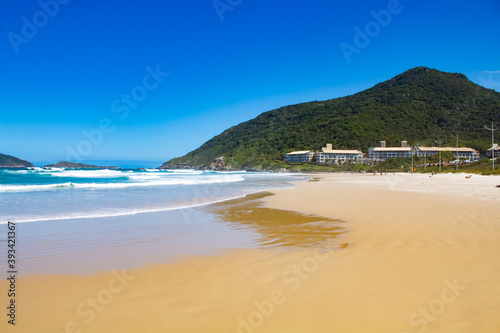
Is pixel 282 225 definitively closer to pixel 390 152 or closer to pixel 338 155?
pixel 390 152

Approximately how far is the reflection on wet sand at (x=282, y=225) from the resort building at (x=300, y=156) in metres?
114

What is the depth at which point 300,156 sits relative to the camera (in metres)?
126

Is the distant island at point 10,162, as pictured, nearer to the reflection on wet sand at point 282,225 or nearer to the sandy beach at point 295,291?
the reflection on wet sand at point 282,225

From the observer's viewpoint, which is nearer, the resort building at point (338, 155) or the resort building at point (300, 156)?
the resort building at point (338, 155)

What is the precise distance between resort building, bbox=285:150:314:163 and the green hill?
7960mm

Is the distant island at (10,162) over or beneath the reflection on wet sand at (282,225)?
over

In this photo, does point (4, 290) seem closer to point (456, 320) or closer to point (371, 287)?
point (371, 287)

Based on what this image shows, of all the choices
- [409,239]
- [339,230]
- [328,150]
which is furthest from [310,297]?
[328,150]

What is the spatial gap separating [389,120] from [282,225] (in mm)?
134734

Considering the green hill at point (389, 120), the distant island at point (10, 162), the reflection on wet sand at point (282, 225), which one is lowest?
the reflection on wet sand at point (282, 225)

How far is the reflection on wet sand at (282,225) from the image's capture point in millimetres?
6520

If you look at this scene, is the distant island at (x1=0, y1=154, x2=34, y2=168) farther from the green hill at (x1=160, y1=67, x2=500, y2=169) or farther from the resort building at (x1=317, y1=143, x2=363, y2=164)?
the resort building at (x1=317, y1=143, x2=363, y2=164)

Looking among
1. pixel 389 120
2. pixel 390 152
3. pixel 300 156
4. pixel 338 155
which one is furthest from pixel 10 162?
pixel 389 120

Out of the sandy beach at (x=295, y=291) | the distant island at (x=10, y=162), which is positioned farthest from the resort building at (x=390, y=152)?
the distant island at (x=10, y=162)
